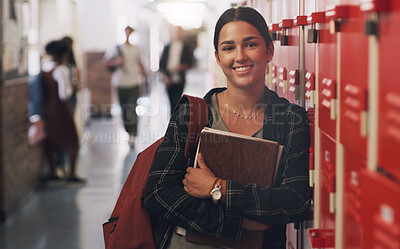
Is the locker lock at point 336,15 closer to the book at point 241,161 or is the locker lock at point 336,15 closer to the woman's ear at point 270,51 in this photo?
the woman's ear at point 270,51

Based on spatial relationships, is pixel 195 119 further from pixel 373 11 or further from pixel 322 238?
pixel 373 11

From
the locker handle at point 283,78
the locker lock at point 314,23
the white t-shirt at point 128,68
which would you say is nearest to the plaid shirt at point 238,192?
the locker lock at point 314,23

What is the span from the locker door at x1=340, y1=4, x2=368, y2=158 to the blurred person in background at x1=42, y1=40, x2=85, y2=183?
4.42 m

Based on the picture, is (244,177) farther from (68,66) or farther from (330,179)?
(68,66)

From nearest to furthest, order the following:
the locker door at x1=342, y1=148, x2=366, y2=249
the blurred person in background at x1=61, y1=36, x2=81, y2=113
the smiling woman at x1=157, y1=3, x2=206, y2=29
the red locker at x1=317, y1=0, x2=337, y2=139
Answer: the locker door at x1=342, y1=148, x2=366, y2=249 → the red locker at x1=317, y1=0, x2=337, y2=139 → the smiling woman at x1=157, y1=3, x2=206, y2=29 → the blurred person in background at x1=61, y1=36, x2=81, y2=113

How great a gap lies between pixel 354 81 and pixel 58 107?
460 centimetres

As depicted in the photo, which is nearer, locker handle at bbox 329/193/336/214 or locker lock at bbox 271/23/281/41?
locker handle at bbox 329/193/336/214

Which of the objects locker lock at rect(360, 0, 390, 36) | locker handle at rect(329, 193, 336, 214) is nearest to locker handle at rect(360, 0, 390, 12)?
locker lock at rect(360, 0, 390, 36)

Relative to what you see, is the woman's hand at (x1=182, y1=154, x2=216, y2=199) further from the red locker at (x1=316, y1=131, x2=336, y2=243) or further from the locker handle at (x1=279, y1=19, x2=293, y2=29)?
the locker handle at (x1=279, y1=19, x2=293, y2=29)

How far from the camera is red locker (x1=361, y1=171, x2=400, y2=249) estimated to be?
2.94 ft

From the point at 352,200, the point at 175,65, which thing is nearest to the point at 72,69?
the point at 175,65

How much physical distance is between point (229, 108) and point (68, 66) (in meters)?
4.31

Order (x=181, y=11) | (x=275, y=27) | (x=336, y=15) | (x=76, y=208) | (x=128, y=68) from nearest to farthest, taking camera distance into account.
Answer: (x=336, y=15) < (x=275, y=27) < (x=76, y=208) < (x=128, y=68) < (x=181, y=11)

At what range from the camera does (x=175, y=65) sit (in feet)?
21.9
